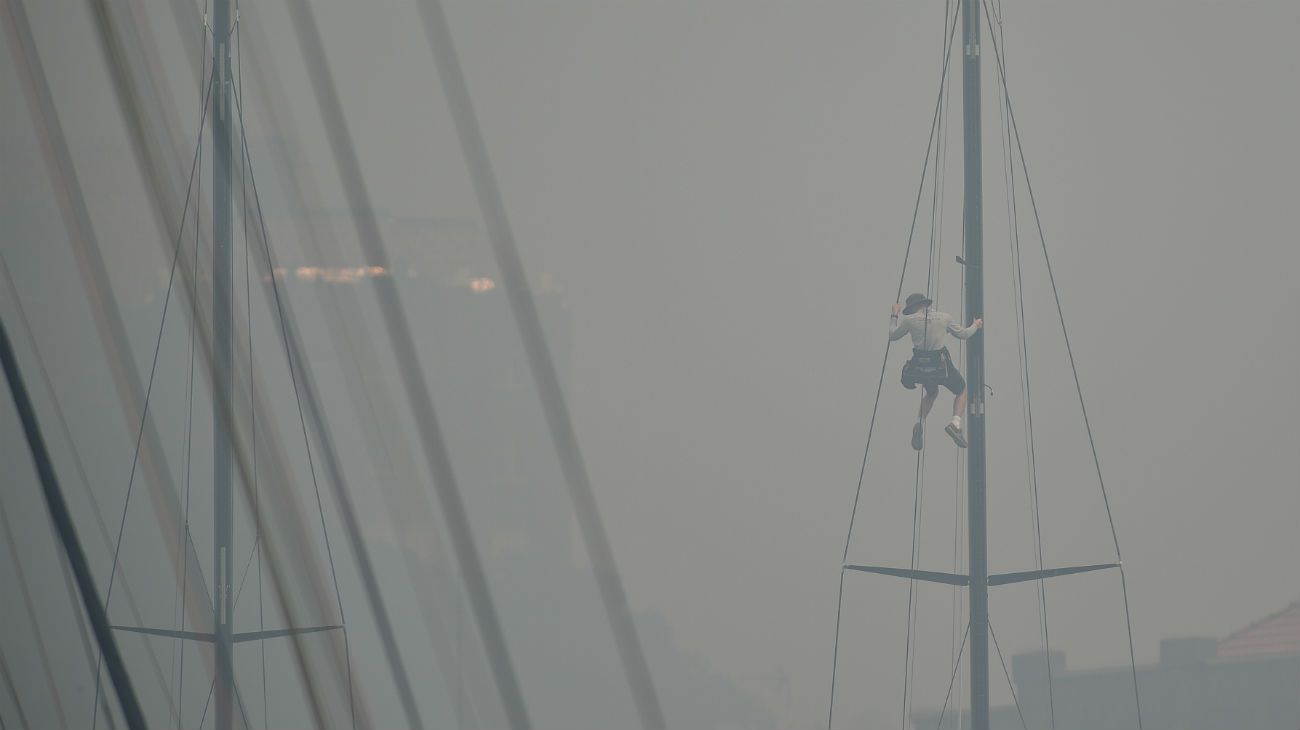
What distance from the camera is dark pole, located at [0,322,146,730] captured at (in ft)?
3.84

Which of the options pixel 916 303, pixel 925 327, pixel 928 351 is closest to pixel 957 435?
pixel 928 351

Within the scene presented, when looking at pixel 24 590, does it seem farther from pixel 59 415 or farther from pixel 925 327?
pixel 925 327

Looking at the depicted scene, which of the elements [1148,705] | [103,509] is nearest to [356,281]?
[103,509]

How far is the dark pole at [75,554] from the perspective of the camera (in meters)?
1.17

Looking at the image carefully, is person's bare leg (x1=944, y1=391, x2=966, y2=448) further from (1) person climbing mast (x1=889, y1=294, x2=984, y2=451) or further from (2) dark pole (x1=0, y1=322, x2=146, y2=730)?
(2) dark pole (x1=0, y1=322, x2=146, y2=730)

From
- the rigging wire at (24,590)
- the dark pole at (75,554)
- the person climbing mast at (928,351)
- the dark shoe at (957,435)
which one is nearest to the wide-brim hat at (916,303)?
the person climbing mast at (928,351)

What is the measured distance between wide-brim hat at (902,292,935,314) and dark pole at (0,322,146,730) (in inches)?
251

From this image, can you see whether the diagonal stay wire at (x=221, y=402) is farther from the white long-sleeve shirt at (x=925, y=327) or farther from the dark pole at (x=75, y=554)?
the dark pole at (x=75, y=554)

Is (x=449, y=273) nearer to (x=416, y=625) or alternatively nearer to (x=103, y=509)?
(x=416, y=625)

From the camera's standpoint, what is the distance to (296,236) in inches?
944

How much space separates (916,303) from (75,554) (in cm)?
654

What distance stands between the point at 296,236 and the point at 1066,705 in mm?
15110

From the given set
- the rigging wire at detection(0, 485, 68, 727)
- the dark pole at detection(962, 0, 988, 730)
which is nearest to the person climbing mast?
the dark pole at detection(962, 0, 988, 730)

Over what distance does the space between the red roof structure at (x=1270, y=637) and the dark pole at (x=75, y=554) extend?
18.3 metres
